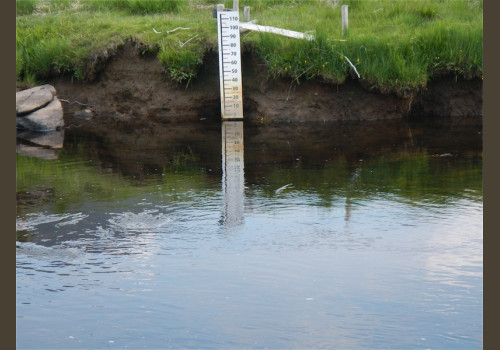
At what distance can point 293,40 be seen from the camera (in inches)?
715

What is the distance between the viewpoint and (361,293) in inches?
302

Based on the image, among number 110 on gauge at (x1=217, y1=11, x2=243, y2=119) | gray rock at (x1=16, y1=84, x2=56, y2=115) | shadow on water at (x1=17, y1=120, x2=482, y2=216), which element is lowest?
shadow on water at (x1=17, y1=120, x2=482, y2=216)

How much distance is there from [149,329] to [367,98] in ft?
39.8

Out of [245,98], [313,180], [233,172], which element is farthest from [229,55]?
[313,180]

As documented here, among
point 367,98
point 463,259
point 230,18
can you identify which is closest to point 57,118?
point 230,18

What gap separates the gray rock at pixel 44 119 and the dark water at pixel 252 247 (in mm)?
2964

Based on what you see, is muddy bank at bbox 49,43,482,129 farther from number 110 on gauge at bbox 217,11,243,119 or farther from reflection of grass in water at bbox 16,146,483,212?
reflection of grass in water at bbox 16,146,483,212

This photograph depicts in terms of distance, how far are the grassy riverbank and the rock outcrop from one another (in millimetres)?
1134

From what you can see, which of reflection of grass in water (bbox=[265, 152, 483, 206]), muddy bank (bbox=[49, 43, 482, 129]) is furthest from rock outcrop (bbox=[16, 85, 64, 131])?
reflection of grass in water (bbox=[265, 152, 483, 206])

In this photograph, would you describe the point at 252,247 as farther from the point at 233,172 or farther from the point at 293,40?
the point at 293,40

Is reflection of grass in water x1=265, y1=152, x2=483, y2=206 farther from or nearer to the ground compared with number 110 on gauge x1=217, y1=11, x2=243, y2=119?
nearer to the ground

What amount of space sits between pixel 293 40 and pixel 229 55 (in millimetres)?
1333

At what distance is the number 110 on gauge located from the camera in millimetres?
18125

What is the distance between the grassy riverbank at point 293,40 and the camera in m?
17.8
